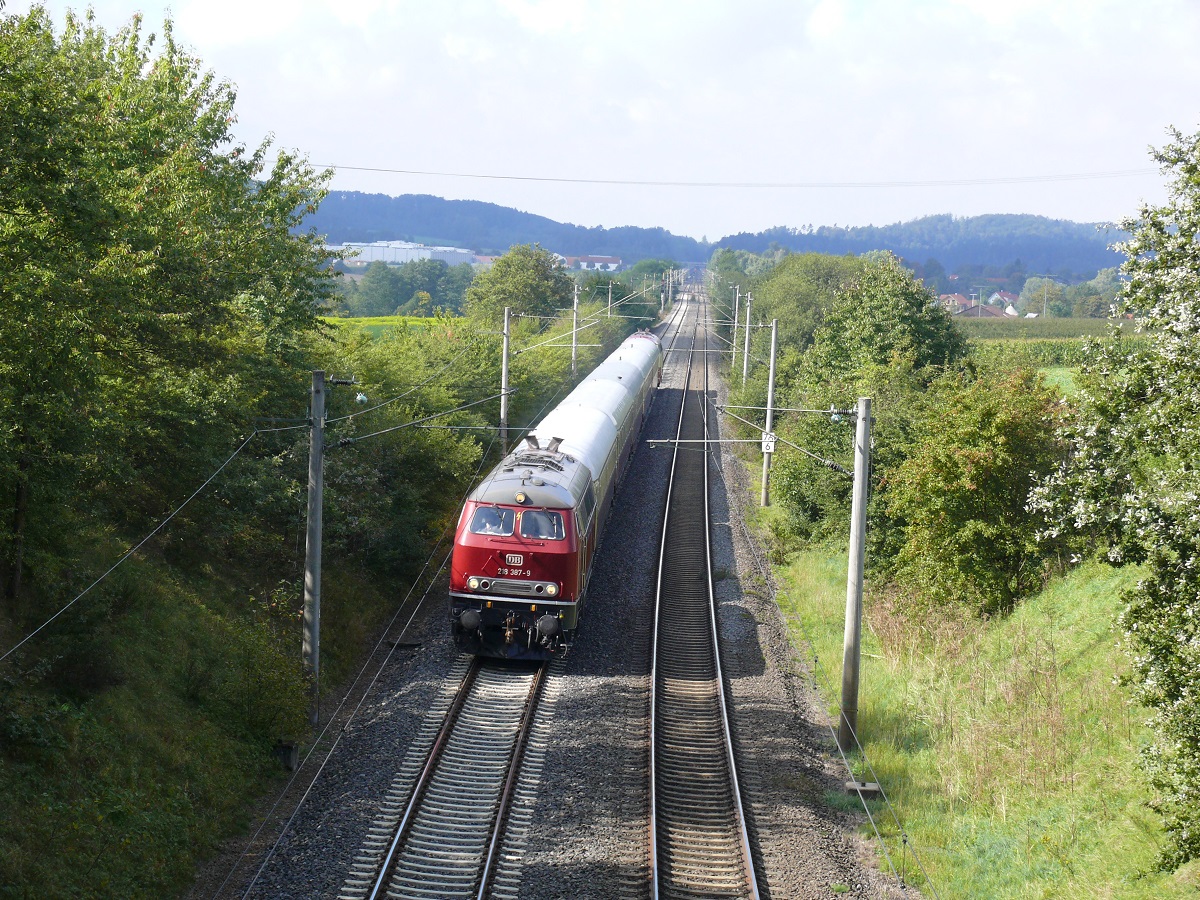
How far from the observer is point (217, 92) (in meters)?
26.4

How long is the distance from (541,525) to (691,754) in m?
4.91

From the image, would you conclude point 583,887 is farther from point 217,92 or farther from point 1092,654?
point 217,92

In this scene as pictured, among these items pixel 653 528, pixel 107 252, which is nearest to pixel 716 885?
pixel 107 252

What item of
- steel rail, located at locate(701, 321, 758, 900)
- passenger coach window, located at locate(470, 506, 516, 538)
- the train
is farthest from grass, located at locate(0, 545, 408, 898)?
steel rail, located at locate(701, 321, 758, 900)

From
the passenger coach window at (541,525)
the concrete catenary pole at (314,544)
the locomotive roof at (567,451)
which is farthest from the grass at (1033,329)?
the concrete catenary pole at (314,544)

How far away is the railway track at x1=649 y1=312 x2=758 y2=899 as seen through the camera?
12062 mm

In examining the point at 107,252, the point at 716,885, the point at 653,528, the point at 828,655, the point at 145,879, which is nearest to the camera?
the point at 145,879

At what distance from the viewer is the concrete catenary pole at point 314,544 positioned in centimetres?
1552

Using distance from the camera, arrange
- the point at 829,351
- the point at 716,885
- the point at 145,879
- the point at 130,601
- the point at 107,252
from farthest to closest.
Result: 1. the point at 829,351
2. the point at 107,252
3. the point at 130,601
4. the point at 716,885
5. the point at 145,879

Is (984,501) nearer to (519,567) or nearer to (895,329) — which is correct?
(519,567)

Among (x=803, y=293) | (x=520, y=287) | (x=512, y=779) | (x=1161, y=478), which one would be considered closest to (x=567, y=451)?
(x=512, y=779)

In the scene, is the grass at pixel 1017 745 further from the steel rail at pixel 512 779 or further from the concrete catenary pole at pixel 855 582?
the steel rail at pixel 512 779

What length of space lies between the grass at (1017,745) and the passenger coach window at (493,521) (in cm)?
654

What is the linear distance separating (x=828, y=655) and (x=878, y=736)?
12.2ft
